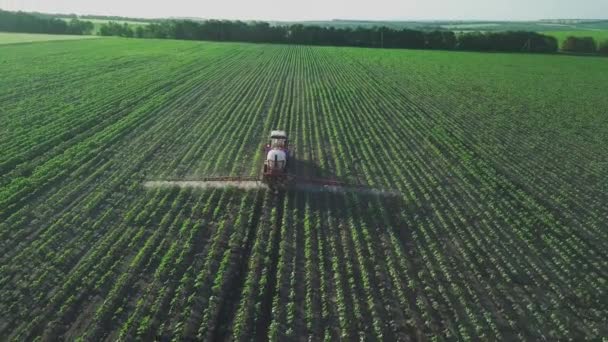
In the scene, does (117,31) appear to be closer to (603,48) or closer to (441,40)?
(441,40)

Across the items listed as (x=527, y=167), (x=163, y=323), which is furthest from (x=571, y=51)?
(x=163, y=323)

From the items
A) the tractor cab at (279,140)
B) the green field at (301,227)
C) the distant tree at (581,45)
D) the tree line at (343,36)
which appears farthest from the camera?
the distant tree at (581,45)

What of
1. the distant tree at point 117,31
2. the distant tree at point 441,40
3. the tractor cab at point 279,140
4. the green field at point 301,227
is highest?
the distant tree at point 117,31

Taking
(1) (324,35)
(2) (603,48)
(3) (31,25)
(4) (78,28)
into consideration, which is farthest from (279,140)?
(3) (31,25)

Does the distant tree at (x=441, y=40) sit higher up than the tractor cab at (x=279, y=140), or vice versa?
the distant tree at (x=441, y=40)

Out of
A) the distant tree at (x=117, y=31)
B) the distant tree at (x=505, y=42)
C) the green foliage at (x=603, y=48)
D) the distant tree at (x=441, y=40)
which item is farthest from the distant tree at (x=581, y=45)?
the distant tree at (x=117, y=31)

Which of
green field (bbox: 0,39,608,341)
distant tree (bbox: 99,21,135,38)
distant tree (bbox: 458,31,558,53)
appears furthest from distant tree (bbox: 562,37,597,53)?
distant tree (bbox: 99,21,135,38)

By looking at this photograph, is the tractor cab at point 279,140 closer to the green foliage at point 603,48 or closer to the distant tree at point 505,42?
the distant tree at point 505,42

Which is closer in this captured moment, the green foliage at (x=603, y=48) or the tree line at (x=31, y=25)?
the green foliage at (x=603, y=48)
